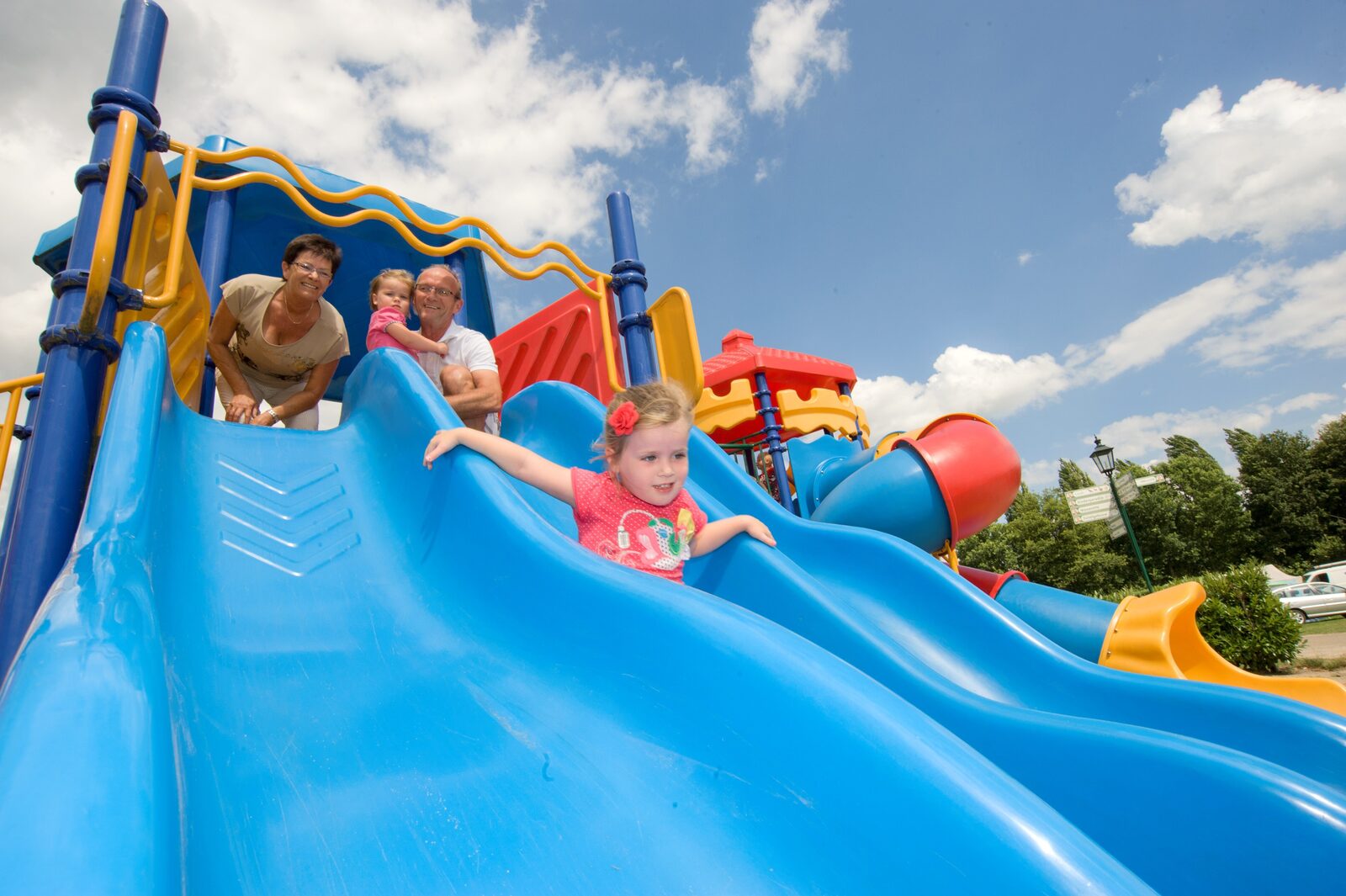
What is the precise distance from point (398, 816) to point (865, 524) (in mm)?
3278

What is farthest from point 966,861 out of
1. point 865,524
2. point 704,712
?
point 865,524

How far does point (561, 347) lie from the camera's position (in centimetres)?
504

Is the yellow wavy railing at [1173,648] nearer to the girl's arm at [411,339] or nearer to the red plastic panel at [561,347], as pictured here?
the red plastic panel at [561,347]

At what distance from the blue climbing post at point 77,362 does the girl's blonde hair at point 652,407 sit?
152 centimetres

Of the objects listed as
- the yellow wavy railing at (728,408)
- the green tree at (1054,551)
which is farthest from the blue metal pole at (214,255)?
the green tree at (1054,551)

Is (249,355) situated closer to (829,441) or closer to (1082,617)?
(1082,617)

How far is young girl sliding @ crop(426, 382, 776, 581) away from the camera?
6.29 ft

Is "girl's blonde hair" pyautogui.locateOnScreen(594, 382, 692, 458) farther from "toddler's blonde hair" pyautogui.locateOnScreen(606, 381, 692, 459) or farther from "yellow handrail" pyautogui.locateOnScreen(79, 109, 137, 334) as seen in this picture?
"yellow handrail" pyautogui.locateOnScreen(79, 109, 137, 334)

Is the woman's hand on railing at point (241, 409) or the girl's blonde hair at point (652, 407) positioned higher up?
the woman's hand on railing at point (241, 409)

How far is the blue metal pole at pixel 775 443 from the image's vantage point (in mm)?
5891

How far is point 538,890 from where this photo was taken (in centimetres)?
93

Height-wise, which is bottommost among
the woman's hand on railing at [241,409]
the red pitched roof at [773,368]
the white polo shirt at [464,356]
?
the woman's hand on railing at [241,409]

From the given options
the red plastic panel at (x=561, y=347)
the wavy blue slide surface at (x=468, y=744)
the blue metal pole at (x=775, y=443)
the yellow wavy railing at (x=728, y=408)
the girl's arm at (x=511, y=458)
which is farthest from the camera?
the yellow wavy railing at (x=728, y=408)

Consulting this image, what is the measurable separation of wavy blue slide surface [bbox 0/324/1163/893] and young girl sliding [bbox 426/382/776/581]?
243mm
